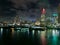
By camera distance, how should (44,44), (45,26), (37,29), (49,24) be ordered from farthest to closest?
(37,29) → (45,26) → (49,24) → (44,44)

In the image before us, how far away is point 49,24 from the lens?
2297 cm

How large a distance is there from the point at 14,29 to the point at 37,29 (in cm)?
348

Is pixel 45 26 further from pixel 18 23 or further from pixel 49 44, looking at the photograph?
pixel 49 44

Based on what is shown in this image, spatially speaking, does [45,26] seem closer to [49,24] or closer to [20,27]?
[49,24]

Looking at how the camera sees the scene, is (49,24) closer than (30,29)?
Yes

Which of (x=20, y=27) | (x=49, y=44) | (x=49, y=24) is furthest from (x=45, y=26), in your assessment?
(x=49, y=44)

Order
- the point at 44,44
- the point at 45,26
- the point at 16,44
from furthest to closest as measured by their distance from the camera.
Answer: the point at 45,26 < the point at 44,44 < the point at 16,44

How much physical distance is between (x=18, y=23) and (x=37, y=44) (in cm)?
1465

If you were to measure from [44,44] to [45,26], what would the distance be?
46.6ft

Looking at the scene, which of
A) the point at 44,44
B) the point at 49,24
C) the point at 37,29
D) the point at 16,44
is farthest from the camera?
the point at 37,29

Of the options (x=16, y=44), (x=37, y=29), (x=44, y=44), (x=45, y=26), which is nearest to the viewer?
(x=16, y=44)

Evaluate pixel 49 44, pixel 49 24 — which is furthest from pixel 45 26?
pixel 49 44

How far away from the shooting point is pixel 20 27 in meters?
25.2

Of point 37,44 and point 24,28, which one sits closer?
point 37,44
